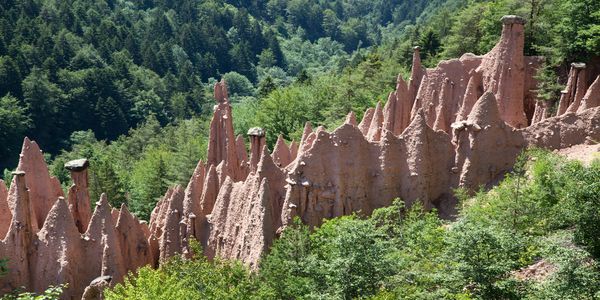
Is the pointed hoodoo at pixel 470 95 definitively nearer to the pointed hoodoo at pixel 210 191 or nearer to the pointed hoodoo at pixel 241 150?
the pointed hoodoo at pixel 241 150

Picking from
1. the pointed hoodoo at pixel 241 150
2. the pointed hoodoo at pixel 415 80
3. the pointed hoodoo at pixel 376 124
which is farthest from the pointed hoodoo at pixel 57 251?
the pointed hoodoo at pixel 415 80

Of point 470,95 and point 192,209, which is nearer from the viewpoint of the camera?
point 192,209

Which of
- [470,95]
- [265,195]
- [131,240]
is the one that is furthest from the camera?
[470,95]

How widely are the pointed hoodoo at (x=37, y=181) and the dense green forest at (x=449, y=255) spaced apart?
5334 millimetres

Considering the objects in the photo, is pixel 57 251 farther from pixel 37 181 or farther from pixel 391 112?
pixel 391 112

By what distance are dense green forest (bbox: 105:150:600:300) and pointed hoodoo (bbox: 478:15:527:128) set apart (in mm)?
5496

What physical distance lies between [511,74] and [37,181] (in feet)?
70.9

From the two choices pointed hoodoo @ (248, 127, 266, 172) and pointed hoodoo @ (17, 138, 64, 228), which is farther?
pointed hoodoo @ (248, 127, 266, 172)

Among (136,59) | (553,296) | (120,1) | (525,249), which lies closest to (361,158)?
(525,249)

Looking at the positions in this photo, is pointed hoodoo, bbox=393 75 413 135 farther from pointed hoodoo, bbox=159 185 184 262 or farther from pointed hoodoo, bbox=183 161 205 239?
pointed hoodoo, bbox=159 185 184 262

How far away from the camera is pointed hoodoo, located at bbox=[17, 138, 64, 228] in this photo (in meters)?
30.0

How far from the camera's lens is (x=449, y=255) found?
21438 mm

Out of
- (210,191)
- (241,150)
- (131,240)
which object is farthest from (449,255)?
(241,150)

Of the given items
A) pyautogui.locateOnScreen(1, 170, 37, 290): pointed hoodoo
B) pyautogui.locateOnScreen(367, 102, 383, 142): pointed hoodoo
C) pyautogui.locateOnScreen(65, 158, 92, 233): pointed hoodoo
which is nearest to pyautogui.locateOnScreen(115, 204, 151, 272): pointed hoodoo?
pyautogui.locateOnScreen(65, 158, 92, 233): pointed hoodoo
